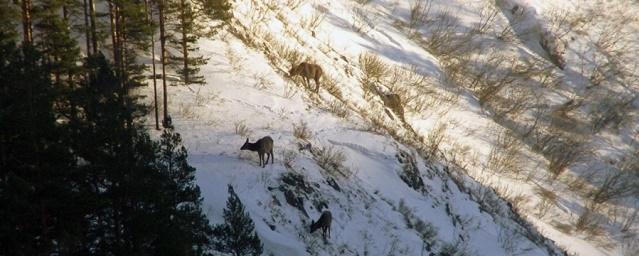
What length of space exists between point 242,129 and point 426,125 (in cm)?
1086

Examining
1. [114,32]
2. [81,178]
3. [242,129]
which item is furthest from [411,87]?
[81,178]

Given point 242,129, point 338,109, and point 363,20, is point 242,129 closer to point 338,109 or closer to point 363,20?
point 338,109

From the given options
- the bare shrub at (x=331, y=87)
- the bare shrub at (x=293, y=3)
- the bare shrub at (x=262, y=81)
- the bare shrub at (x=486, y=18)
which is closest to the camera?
the bare shrub at (x=262, y=81)

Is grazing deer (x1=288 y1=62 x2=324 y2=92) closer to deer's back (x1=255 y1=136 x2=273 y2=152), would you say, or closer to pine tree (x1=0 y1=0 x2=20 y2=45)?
deer's back (x1=255 y1=136 x2=273 y2=152)

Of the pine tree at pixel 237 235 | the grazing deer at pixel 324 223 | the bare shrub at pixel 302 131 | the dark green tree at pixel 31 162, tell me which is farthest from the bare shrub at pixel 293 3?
the dark green tree at pixel 31 162

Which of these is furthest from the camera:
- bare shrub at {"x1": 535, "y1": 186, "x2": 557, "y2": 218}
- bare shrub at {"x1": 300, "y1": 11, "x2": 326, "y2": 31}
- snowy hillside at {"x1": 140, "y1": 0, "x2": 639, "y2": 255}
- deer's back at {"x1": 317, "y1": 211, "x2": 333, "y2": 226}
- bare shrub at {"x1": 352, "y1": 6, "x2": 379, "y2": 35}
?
bare shrub at {"x1": 352, "y1": 6, "x2": 379, "y2": 35}

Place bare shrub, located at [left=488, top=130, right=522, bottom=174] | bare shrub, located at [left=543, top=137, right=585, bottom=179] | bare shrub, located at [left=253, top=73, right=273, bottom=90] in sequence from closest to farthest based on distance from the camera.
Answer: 1. bare shrub, located at [left=253, top=73, right=273, bottom=90]
2. bare shrub, located at [left=488, top=130, right=522, bottom=174]
3. bare shrub, located at [left=543, top=137, right=585, bottom=179]

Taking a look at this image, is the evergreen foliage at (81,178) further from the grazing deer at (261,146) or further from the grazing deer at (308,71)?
the grazing deer at (308,71)

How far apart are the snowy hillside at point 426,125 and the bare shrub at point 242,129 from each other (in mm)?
37

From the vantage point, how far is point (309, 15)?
26.8 meters

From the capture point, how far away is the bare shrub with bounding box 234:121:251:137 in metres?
14.8

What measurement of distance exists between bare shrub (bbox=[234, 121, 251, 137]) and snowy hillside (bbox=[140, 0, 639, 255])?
0.04 m

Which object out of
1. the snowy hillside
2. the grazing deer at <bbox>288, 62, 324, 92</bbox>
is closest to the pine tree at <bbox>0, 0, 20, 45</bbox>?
the snowy hillside

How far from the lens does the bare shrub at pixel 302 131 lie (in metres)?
15.9
